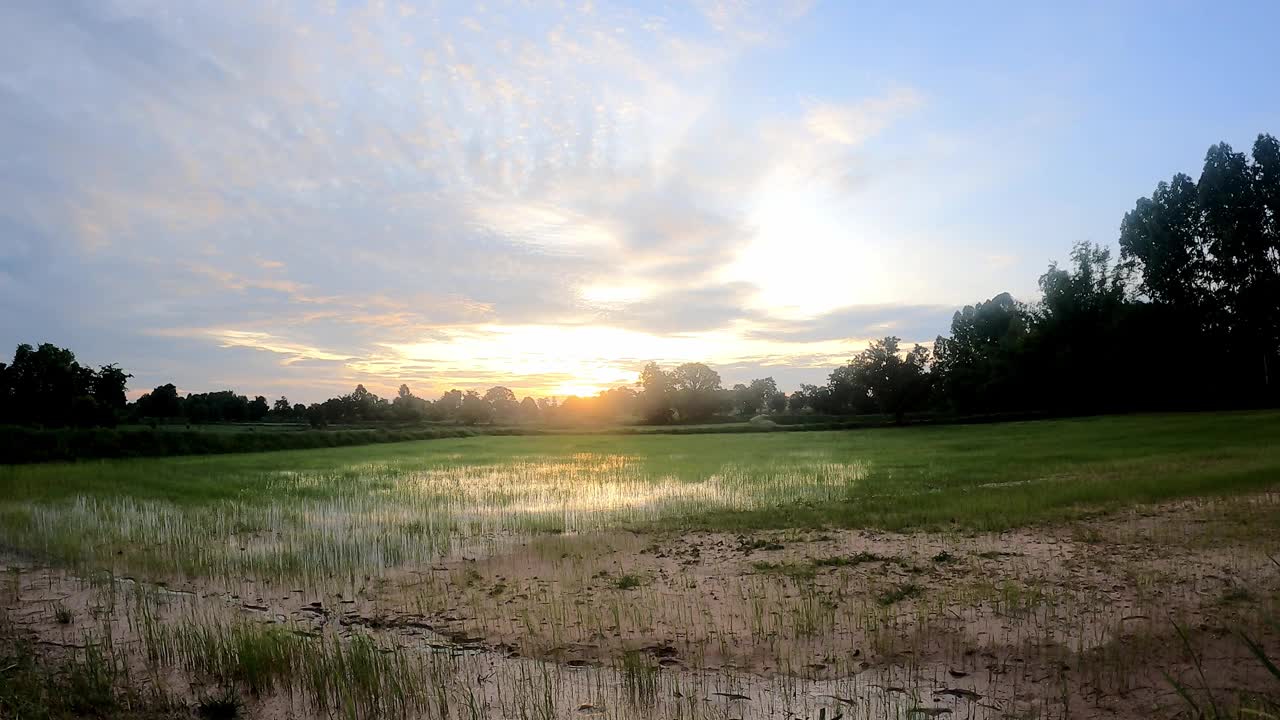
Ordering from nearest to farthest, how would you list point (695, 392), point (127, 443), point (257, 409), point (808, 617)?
1. point (808, 617)
2. point (127, 443)
3. point (257, 409)
4. point (695, 392)

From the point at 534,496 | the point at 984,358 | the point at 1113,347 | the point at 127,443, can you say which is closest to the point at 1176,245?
the point at 1113,347

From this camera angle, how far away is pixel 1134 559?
1198 cm

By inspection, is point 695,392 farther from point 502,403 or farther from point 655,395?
point 502,403

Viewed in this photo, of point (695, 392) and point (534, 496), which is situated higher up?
point (695, 392)

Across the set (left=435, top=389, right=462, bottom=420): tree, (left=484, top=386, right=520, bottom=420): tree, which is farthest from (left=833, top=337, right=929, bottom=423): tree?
(left=484, top=386, right=520, bottom=420): tree

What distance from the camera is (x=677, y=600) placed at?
10742 mm

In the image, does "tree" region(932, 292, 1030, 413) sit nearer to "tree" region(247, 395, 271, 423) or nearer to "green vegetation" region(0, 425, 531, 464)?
"green vegetation" region(0, 425, 531, 464)

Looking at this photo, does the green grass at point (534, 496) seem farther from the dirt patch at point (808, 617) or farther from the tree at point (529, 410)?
the tree at point (529, 410)

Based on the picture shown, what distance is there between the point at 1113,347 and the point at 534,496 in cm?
7138

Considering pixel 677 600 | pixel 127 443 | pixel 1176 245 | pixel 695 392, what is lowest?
pixel 677 600

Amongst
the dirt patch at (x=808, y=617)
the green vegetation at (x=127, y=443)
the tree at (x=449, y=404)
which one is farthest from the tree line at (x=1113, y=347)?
the dirt patch at (x=808, y=617)

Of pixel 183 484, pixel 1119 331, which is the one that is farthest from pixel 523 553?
pixel 1119 331

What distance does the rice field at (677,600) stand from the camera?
732 centimetres

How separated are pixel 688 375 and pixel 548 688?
167 meters
